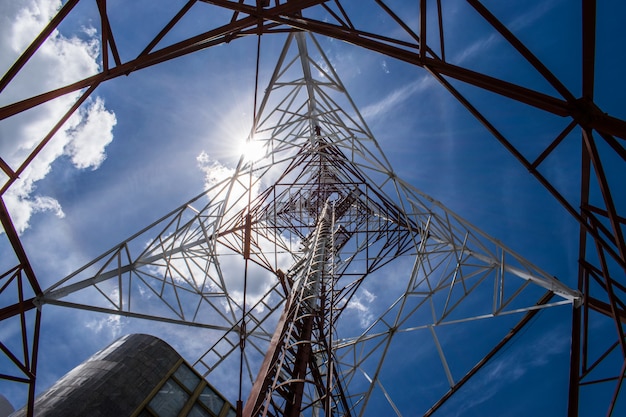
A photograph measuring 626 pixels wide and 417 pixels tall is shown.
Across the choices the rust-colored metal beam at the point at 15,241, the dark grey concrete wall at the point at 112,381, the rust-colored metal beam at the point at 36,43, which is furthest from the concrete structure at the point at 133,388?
the rust-colored metal beam at the point at 36,43

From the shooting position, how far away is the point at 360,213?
23359 mm

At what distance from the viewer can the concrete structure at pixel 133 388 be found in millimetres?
7980

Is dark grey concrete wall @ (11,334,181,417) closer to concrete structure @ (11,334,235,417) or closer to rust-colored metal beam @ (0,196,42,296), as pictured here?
concrete structure @ (11,334,235,417)

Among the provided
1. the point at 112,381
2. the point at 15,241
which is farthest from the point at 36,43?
the point at 112,381

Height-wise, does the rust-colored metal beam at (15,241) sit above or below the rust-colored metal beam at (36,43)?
below

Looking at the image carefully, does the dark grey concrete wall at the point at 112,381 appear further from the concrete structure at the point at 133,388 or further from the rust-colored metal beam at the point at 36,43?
the rust-colored metal beam at the point at 36,43

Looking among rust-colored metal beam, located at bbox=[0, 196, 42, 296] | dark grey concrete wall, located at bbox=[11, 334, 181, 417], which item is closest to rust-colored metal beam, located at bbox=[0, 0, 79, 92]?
rust-colored metal beam, located at bbox=[0, 196, 42, 296]

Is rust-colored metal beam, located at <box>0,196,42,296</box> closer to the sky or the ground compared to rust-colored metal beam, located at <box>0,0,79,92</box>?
closer to the ground

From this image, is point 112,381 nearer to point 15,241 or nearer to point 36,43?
point 15,241

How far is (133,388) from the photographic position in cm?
862

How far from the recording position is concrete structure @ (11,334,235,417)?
798 cm

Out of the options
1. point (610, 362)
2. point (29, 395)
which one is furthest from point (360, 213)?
point (610, 362)

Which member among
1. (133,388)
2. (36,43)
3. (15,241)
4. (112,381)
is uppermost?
(36,43)

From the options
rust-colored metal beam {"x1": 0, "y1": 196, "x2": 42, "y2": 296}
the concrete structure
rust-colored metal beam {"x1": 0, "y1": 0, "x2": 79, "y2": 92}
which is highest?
rust-colored metal beam {"x1": 0, "y1": 0, "x2": 79, "y2": 92}
